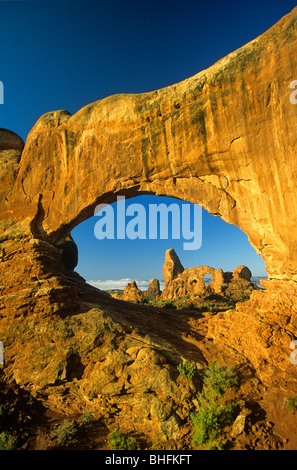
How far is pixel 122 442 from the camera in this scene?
779 cm

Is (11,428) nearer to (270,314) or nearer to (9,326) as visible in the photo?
(9,326)

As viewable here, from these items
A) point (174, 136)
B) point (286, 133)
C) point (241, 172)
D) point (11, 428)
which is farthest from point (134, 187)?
point (11, 428)

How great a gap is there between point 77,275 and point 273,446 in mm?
16763

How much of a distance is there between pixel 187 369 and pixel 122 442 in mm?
3490

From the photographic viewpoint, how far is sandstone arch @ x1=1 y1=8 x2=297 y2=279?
37.7ft

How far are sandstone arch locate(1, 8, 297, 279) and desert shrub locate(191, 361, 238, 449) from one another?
18.3 ft

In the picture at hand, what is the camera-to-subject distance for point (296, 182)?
11109 mm

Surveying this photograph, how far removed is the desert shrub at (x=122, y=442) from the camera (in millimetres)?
7752

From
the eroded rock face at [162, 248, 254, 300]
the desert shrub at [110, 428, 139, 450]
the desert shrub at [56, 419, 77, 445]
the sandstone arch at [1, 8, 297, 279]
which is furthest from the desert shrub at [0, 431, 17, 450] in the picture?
the eroded rock face at [162, 248, 254, 300]

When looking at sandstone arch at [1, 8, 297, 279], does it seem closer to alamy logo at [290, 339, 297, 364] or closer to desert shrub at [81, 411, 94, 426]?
alamy logo at [290, 339, 297, 364]

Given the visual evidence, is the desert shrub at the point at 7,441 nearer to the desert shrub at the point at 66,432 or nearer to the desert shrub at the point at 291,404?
the desert shrub at the point at 66,432

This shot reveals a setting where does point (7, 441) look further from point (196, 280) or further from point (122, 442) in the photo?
point (196, 280)

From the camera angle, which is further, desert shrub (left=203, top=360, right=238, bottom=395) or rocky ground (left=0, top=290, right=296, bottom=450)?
desert shrub (left=203, top=360, right=238, bottom=395)

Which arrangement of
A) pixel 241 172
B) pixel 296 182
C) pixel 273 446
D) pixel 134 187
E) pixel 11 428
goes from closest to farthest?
pixel 273 446 → pixel 11 428 → pixel 296 182 → pixel 241 172 → pixel 134 187
